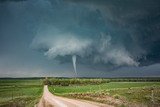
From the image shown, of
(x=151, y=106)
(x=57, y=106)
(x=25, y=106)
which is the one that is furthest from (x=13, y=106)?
(x=151, y=106)

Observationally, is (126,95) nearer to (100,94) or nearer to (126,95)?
(126,95)

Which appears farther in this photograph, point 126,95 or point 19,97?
point 19,97

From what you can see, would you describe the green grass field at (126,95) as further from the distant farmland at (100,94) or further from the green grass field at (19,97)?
the green grass field at (19,97)

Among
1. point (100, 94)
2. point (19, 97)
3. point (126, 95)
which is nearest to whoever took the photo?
point (126, 95)

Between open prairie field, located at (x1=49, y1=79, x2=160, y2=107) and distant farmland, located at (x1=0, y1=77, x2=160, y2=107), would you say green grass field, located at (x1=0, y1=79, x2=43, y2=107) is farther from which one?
open prairie field, located at (x1=49, y1=79, x2=160, y2=107)

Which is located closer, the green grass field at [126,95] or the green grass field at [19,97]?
the green grass field at [126,95]

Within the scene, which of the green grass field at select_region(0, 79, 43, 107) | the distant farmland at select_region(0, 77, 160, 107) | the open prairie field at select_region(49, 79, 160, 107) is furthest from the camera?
the green grass field at select_region(0, 79, 43, 107)

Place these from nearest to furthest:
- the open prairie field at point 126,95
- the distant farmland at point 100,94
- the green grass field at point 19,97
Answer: the open prairie field at point 126,95 < the distant farmland at point 100,94 < the green grass field at point 19,97

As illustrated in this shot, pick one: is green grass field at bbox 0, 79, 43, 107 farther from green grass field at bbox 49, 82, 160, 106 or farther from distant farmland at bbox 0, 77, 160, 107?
green grass field at bbox 49, 82, 160, 106

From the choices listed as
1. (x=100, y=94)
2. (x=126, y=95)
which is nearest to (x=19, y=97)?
(x=100, y=94)

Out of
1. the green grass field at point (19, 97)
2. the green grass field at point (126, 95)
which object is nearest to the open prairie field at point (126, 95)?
the green grass field at point (126, 95)

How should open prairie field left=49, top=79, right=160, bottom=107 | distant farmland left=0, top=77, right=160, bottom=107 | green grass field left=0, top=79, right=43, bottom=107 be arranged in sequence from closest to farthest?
1. open prairie field left=49, top=79, right=160, bottom=107
2. distant farmland left=0, top=77, right=160, bottom=107
3. green grass field left=0, top=79, right=43, bottom=107

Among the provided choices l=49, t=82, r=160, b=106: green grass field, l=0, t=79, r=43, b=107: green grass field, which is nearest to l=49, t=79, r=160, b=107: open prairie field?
l=49, t=82, r=160, b=106: green grass field

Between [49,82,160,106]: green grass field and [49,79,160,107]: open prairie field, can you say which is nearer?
[49,79,160,107]: open prairie field
